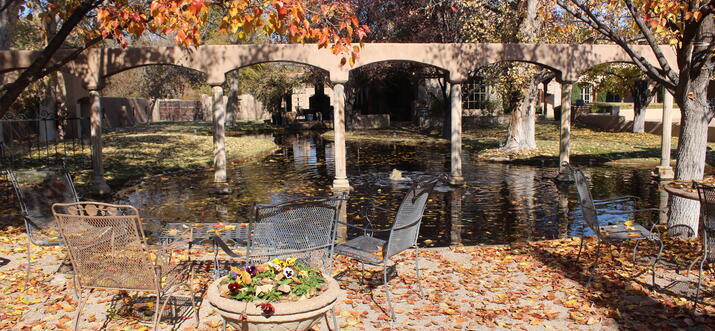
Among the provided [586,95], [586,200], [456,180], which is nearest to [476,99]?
[586,95]

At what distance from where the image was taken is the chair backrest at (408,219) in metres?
5.00

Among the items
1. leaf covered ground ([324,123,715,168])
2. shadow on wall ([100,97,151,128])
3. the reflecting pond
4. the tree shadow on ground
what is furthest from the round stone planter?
shadow on wall ([100,97,151,128])

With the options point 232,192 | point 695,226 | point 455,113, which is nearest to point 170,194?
point 232,192

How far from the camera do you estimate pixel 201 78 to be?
37.1 metres

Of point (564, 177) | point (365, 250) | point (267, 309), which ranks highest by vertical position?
point (267, 309)

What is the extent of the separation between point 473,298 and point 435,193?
6.94 meters

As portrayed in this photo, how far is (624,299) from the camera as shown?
5.19 meters

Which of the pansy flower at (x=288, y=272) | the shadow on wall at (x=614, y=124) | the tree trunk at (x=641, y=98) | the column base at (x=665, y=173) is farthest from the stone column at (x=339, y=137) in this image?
the tree trunk at (x=641, y=98)

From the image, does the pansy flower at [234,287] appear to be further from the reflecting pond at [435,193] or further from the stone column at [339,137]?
the stone column at [339,137]

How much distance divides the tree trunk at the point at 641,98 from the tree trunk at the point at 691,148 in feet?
65.5

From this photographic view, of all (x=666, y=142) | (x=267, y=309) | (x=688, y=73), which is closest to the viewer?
(x=267, y=309)

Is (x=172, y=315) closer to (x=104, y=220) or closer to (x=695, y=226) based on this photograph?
(x=104, y=220)

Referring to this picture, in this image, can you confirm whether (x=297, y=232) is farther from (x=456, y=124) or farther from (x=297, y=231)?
(x=456, y=124)

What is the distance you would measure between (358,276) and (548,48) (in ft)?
28.7
